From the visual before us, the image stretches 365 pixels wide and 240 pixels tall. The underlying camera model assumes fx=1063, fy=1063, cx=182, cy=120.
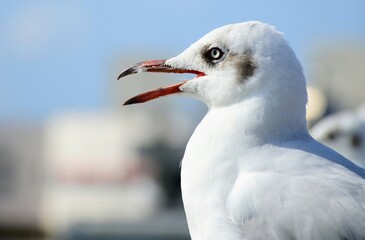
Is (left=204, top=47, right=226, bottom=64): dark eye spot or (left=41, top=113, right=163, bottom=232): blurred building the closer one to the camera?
(left=204, top=47, right=226, bottom=64): dark eye spot

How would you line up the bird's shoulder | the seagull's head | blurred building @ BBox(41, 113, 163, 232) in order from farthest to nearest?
blurred building @ BBox(41, 113, 163, 232) < the seagull's head < the bird's shoulder

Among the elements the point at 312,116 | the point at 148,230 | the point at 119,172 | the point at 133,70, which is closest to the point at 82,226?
the point at 148,230

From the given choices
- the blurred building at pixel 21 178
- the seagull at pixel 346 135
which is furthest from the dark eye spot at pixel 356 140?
the blurred building at pixel 21 178

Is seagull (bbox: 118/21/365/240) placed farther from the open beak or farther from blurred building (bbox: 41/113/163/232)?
blurred building (bbox: 41/113/163/232)

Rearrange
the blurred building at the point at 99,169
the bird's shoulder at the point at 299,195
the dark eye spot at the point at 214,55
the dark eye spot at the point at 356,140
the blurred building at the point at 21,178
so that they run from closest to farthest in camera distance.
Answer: the bird's shoulder at the point at 299,195
the dark eye spot at the point at 214,55
the dark eye spot at the point at 356,140
the blurred building at the point at 99,169
the blurred building at the point at 21,178

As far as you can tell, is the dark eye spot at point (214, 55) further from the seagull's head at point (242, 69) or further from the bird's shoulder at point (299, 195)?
the bird's shoulder at point (299, 195)

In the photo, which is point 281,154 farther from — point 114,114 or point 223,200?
point 114,114

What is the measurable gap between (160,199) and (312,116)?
119ft

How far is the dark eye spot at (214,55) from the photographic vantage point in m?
3.87

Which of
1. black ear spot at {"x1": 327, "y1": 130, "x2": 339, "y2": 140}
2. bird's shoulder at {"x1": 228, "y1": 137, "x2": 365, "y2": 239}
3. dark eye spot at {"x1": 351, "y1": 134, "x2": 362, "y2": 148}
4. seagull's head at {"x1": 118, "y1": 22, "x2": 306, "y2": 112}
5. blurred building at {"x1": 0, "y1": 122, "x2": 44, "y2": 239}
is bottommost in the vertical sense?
blurred building at {"x1": 0, "y1": 122, "x2": 44, "y2": 239}

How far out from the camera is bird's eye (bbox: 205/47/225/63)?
387cm

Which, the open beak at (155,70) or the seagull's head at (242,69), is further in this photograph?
the open beak at (155,70)

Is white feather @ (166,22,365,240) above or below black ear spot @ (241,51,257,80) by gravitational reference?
below

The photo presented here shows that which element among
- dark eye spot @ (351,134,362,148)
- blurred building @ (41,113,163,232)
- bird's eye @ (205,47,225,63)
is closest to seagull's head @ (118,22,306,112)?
bird's eye @ (205,47,225,63)
